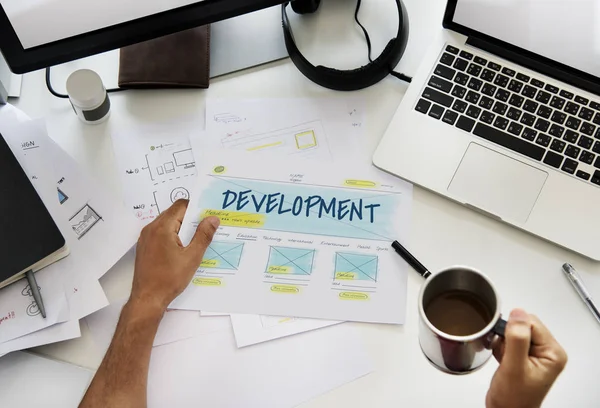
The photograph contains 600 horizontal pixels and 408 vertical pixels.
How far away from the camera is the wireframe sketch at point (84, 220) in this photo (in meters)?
0.86

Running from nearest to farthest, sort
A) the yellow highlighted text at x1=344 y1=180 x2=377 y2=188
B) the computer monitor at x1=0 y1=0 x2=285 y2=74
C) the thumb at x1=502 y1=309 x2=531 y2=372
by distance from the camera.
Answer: the thumb at x1=502 y1=309 x2=531 y2=372 → the computer monitor at x1=0 y1=0 x2=285 y2=74 → the yellow highlighted text at x1=344 y1=180 x2=377 y2=188

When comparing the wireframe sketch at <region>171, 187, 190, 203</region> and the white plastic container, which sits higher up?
the white plastic container

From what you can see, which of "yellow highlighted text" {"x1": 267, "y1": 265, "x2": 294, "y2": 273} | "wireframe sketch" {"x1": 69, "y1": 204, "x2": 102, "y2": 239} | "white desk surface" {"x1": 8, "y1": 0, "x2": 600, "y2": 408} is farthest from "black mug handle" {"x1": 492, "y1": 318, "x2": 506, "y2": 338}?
"wireframe sketch" {"x1": 69, "y1": 204, "x2": 102, "y2": 239}

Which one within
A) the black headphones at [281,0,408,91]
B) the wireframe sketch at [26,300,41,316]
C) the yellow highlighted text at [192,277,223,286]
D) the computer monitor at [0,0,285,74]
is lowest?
the wireframe sketch at [26,300,41,316]

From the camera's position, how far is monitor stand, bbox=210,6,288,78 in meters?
0.95

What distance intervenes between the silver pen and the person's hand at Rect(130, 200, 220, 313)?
44 cm

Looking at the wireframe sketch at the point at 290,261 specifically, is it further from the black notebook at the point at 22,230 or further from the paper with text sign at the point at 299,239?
the black notebook at the point at 22,230

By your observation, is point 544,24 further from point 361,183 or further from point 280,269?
point 280,269

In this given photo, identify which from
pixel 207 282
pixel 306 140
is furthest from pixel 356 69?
pixel 207 282

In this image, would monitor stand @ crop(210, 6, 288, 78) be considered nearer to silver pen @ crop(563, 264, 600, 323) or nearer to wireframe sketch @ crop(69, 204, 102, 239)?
wireframe sketch @ crop(69, 204, 102, 239)

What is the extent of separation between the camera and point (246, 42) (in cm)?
96

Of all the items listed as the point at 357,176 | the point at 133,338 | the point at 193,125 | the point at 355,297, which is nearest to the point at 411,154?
the point at 357,176

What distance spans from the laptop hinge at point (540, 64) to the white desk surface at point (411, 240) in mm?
97

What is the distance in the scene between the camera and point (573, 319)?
0.80 m
